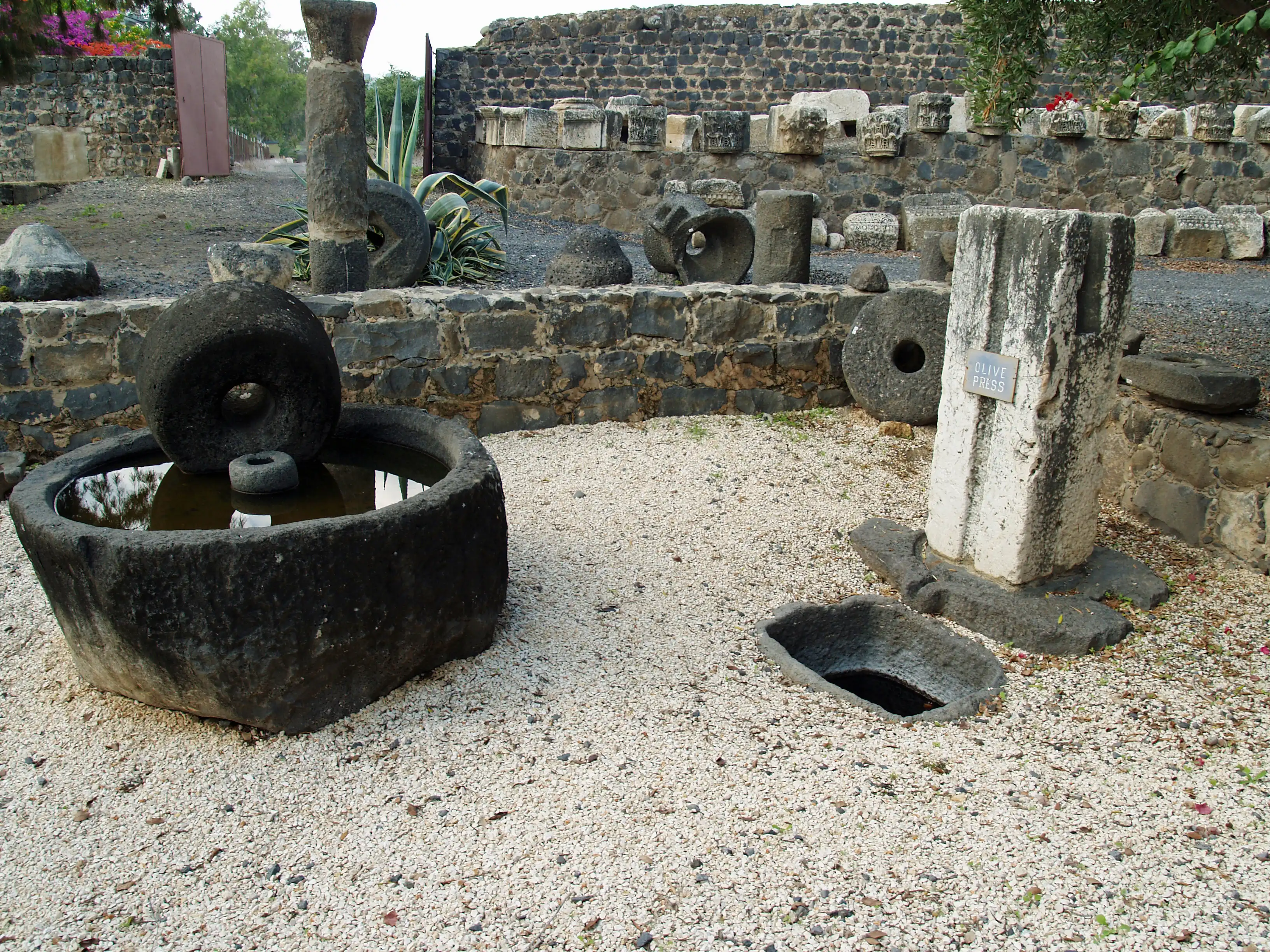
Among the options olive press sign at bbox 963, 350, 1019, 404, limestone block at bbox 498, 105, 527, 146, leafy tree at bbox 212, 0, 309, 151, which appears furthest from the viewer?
leafy tree at bbox 212, 0, 309, 151

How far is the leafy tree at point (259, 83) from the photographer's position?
31094mm

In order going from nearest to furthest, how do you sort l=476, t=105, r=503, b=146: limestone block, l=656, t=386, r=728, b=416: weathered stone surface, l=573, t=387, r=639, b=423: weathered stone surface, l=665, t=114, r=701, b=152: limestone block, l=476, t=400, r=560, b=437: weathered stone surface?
1. l=476, t=400, r=560, b=437: weathered stone surface
2. l=573, t=387, r=639, b=423: weathered stone surface
3. l=656, t=386, r=728, b=416: weathered stone surface
4. l=665, t=114, r=701, b=152: limestone block
5. l=476, t=105, r=503, b=146: limestone block

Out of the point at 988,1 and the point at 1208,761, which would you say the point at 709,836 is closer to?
the point at 1208,761

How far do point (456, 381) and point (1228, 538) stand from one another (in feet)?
11.5

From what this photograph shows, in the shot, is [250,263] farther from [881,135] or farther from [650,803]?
[881,135]

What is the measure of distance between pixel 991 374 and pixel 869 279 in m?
2.34

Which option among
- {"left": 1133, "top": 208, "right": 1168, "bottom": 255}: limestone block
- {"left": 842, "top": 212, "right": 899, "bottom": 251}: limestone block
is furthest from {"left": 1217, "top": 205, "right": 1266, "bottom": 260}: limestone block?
{"left": 842, "top": 212, "right": 899, "bottom": 251}: limestone block

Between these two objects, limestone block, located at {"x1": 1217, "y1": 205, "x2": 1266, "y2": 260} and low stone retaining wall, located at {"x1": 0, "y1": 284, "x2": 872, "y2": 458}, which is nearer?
low stone retaining wall, located at {"x1": 0, "y1": 284, "x2": 872, "y2": 458}

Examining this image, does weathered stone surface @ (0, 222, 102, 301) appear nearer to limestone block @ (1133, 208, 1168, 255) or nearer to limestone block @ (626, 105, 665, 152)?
limestone block @ (626, 105, 665, 152)

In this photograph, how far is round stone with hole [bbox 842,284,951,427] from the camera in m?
5.10

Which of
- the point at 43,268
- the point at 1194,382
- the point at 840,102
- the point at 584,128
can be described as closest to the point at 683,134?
the point at 584,128

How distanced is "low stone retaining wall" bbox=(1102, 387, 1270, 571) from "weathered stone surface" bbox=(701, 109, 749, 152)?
6.06 meters

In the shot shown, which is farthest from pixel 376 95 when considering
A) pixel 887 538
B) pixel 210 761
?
pixel 210 761

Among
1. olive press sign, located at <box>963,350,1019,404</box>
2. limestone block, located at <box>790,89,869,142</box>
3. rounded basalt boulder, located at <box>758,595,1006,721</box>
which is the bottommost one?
rounded basalt boulder, located at <box>758,595,1006,721</box>
